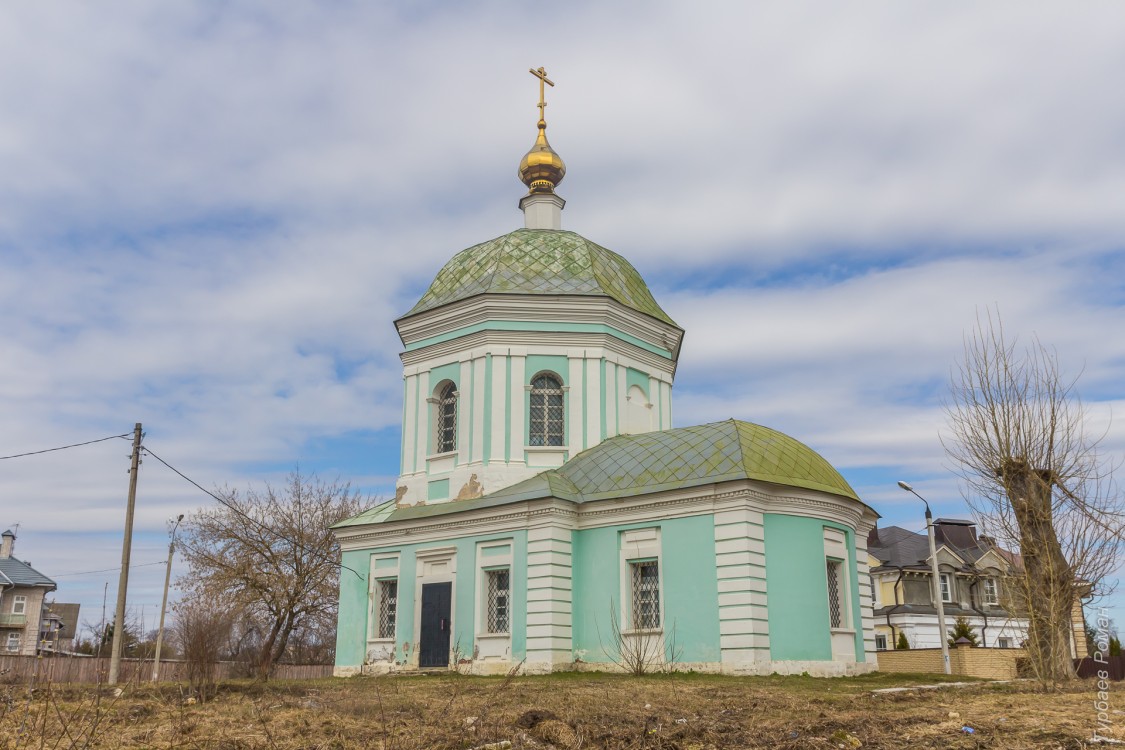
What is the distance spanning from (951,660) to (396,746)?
19247mm

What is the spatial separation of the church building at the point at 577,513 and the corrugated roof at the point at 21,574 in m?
28.3

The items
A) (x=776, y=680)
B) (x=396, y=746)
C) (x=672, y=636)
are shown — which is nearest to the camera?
(x=396, y=746)

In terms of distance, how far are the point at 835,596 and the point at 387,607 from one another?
29.8 feet

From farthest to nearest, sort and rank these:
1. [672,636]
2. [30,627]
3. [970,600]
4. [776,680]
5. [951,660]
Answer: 1. [30,627]
2. [970,600]
3. [951,660]
4. [672,636]
5. [776,680]

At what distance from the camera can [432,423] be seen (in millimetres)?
20625

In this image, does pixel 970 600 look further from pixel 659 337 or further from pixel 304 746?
pixel 304 746

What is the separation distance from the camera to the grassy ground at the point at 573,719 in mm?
6426

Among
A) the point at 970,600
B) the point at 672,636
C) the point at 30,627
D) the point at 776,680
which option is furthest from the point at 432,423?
the point at 30,627

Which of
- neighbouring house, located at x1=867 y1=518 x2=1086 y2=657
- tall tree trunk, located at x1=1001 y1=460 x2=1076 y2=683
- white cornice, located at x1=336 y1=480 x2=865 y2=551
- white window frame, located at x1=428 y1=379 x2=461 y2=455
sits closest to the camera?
tall tree trunk, located at x1=1001 y1=460 x2=1076 y2=683

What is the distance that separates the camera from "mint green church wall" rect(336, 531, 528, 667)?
16922mm

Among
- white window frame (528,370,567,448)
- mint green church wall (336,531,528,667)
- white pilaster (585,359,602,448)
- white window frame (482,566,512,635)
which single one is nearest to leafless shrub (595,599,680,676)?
mint green church wall (336,531,528,667)

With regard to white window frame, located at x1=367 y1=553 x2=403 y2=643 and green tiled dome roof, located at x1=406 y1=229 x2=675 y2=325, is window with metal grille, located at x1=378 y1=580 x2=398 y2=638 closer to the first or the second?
white window frame, located at x1=367 y1=553 x2=403 y2=643

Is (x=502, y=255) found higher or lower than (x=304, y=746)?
higher

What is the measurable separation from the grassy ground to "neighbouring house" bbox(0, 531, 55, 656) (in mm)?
33387
